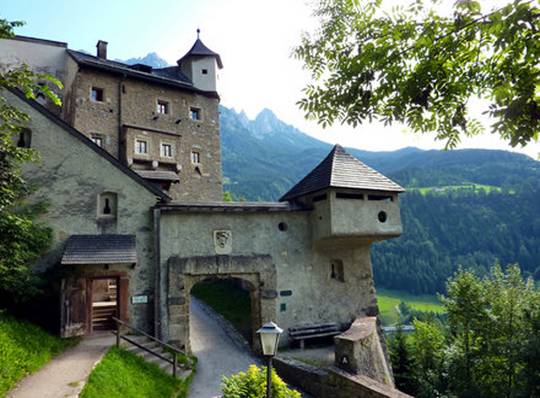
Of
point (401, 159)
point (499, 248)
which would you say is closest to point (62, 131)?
point (499, 248)

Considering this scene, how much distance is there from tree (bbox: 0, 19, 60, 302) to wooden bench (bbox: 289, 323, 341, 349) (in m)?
8.66

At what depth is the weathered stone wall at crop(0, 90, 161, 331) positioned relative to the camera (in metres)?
11.8

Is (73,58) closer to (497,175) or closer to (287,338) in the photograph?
(287,338)

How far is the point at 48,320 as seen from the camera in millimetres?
11008

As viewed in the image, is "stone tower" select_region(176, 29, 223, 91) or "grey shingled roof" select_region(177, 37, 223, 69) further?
"grey shingled roof" select_region(177, 37, 223, 69)

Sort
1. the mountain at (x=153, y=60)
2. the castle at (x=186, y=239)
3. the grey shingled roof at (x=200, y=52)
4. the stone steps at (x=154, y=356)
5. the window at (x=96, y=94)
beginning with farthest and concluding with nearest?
the mountain at (x=153, y=60) < the grey shingled roof at (x=200, y=52) < the window at (x=96, y=94) < the castle at (x=186, y=239) < the stone steps at (x=154, y=356)

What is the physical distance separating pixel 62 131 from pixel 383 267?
100869mm

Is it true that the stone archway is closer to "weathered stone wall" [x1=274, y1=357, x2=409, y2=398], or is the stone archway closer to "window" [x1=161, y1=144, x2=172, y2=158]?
"weathered stone wall" [x1=274, y1=357, x2=409, y2=398]

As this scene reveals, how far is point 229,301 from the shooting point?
1909 cm

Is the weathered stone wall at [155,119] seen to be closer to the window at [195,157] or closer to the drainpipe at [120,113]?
the drainpipe at [120,113]

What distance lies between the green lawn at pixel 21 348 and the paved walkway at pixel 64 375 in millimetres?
187

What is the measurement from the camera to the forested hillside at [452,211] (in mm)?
99500

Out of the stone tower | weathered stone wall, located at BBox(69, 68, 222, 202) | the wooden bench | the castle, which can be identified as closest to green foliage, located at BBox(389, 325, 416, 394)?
the castle

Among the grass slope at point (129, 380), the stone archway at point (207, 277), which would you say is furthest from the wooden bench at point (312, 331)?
the grass slope at point (129, 380)
